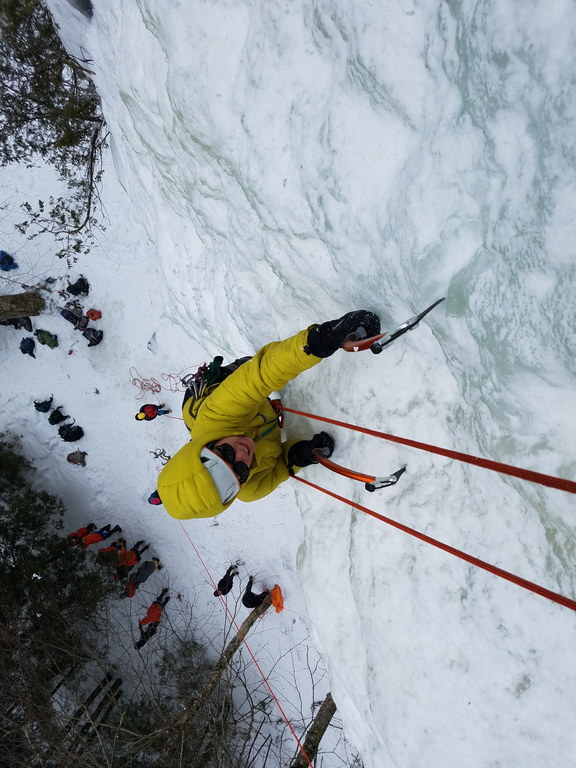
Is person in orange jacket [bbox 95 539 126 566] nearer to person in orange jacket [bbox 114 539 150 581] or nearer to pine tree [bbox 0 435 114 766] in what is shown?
person in orange jacket [bbox 114 539 150 581]

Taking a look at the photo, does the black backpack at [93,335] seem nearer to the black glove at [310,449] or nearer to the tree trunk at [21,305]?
the tree trunk at [21,305]

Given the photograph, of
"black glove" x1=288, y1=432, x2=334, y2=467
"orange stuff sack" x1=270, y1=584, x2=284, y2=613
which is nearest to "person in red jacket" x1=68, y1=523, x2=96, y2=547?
"orange stuff sack" x1=270, y1=584, x2=284, y2=613

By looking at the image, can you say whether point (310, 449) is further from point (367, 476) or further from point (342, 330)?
point (342, 330)

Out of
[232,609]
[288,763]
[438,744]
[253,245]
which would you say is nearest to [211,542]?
[232,609]

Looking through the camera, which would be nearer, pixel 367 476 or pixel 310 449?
pixel 367 476

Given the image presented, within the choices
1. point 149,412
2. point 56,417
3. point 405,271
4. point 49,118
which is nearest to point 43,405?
point 56,417

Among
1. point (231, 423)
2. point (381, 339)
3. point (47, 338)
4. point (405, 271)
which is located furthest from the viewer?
point (47, 338)

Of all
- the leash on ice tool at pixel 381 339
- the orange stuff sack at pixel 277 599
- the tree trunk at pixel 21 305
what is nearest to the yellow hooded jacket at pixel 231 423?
the leash on ice tool at pixel 381 339
